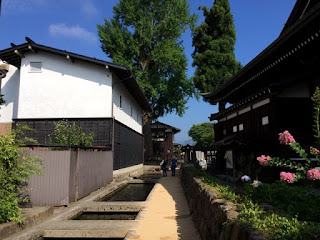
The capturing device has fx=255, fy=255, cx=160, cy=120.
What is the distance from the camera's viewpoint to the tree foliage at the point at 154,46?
28.7 metres

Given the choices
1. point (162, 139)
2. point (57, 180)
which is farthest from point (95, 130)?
point (162, 139)

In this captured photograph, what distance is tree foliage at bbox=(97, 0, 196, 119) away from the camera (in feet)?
94.2

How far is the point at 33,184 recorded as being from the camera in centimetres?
812

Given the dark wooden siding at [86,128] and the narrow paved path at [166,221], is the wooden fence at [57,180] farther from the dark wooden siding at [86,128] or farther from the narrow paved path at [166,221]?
the dark wooden siding at [86,128]

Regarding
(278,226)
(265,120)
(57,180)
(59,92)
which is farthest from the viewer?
(59,92)

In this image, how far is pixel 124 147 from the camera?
61.5ft

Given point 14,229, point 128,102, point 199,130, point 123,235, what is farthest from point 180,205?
point 199,130

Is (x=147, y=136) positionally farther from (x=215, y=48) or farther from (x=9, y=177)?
(x=9, y=177)

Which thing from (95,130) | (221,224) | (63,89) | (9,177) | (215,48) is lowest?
(221,224)

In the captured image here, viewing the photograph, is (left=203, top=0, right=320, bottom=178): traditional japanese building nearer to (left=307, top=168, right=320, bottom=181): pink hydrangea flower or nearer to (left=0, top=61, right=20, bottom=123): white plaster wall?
(left=307, top=168, right=320, bottom=181): pink hydrangea flower

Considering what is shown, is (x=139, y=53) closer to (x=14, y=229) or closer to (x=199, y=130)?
(x=14, y=229)

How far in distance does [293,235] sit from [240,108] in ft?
38.3

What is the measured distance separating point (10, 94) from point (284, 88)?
1628 cm

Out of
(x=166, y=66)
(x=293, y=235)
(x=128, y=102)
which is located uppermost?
(x=166, y=66)
